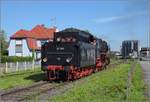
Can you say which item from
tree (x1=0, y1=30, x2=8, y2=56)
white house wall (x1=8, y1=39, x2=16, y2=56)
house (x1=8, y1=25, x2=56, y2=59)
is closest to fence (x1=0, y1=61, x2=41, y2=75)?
tree (x1=0, y1=30, x2=8, y2=56)

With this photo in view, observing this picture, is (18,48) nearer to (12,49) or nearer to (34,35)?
(12,49)

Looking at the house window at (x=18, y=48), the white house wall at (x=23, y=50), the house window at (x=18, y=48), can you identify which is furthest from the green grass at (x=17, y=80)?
the house window at (x=18, y=48)

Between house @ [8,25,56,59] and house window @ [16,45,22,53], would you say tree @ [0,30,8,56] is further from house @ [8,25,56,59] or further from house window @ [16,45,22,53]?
house window @ [16,45,22,53]

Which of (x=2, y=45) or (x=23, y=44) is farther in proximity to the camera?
(x=2, y=45)

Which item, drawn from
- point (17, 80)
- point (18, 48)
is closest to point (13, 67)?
point (17, 80)

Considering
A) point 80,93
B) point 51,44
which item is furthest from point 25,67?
point 80,93

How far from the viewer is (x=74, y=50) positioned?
95.3 ft

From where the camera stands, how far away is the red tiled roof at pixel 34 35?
94688mm

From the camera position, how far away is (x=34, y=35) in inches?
4023

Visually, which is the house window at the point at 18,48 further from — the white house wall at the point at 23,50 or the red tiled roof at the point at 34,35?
the red tiled roof at the point at 34,35

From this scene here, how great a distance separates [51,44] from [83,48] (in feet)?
8.97

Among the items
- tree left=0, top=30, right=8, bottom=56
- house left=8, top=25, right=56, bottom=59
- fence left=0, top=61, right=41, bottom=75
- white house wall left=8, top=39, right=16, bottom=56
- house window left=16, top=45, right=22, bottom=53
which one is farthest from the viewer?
house window left=16, top=45, right=22, bottom=53

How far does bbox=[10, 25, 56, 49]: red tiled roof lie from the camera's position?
94.7 metres

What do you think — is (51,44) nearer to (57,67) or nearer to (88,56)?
(57,67)
